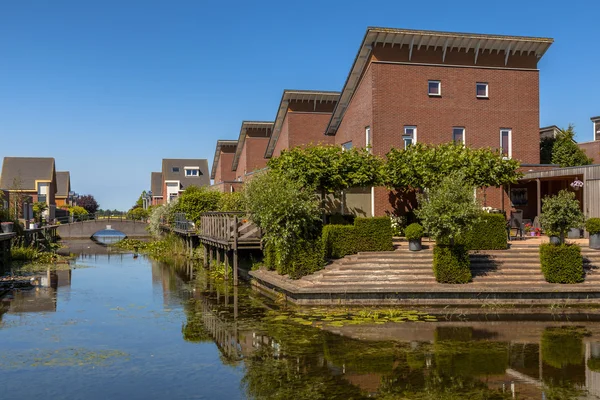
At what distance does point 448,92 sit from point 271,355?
2172 cm

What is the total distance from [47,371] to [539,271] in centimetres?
1705

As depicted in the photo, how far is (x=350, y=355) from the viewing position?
14.3 metres

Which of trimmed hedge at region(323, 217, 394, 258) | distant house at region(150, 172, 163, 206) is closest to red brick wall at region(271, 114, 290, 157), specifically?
trimmed hedge at region(323, 217, 394, 258)

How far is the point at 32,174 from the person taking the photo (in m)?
85.0

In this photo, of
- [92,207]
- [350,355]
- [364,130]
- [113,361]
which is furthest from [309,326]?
[92,207]

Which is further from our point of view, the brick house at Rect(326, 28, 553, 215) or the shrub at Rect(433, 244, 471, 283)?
the brick house at Rect(326, 28, 553, 215)

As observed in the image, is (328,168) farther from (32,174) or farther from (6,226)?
(32,174)

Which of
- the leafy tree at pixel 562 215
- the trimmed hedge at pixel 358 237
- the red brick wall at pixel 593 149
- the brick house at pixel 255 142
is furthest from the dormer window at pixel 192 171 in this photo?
the leafy tree at pixel 562 215

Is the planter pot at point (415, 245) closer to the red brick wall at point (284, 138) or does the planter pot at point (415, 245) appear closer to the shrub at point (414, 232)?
the shrub at point (414, 232)

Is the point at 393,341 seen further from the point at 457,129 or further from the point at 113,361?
the point at 457,129

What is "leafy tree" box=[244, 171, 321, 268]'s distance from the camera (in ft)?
76.1

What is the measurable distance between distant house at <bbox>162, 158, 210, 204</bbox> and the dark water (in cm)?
7131

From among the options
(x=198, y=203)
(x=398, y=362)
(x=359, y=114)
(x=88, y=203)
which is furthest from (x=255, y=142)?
(x=88, y=203)

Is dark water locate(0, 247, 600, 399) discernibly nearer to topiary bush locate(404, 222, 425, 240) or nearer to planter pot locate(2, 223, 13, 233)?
topiary bush locate(404, 222, 425, 240)
